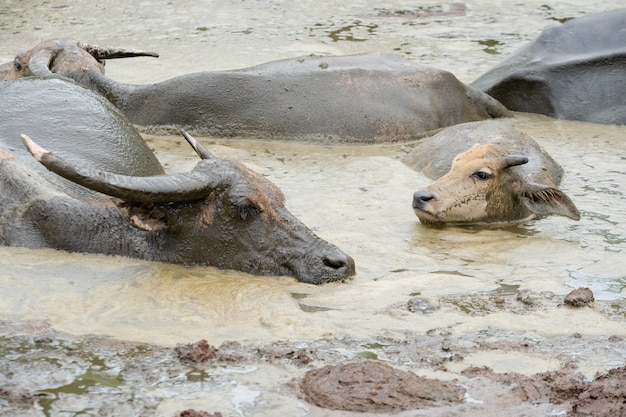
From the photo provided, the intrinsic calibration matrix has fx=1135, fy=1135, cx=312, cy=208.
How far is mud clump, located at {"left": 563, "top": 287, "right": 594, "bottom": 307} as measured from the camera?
5.98 m

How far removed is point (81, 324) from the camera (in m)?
5.54

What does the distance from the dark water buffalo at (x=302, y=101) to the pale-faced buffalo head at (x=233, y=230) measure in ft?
13.1

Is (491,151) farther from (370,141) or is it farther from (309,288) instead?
(309,288)

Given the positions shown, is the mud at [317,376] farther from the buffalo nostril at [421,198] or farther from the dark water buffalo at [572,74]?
the dark water buffalo at [572,74]

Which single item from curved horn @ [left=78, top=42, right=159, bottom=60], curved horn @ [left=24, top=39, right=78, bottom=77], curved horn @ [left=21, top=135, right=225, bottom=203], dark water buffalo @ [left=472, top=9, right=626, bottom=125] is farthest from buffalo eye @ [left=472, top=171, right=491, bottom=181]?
curved horn @ [left=78, top=42, right=159, bottom=60]

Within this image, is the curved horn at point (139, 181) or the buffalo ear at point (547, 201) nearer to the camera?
the curved horn at point (139, 181)

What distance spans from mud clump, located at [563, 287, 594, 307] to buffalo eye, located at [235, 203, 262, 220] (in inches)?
70.2

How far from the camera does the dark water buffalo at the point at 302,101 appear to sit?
34.6 feet

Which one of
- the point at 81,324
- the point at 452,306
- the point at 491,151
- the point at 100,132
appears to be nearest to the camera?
the point at 81,324

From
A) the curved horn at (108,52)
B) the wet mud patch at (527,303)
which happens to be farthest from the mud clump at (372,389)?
the curved horn at (108,52)

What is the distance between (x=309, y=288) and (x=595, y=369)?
5.82 ft

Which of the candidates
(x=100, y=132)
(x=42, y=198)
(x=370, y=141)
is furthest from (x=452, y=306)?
(x=370, y=141)

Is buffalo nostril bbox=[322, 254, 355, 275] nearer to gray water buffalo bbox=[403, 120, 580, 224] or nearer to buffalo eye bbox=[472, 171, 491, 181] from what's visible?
gray water buffalo bbox=[403, 120, 580, 224]

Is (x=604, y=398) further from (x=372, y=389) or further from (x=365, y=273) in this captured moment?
(x=365, y=273)
